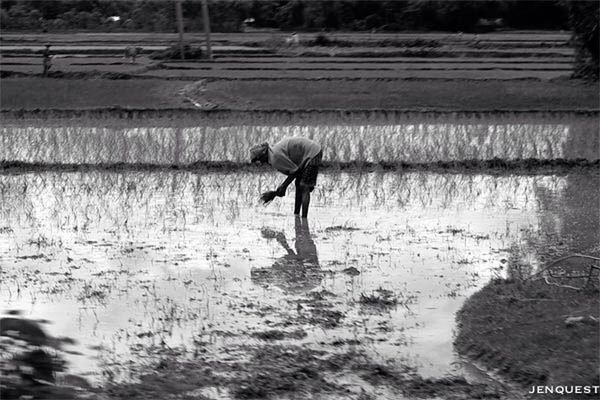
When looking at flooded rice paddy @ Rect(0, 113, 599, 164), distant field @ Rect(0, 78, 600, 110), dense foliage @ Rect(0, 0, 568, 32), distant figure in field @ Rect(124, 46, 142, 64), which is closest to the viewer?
flooded rice paddy @ Rect(0, 113, 599, 164)

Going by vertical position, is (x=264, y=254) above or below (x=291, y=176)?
below

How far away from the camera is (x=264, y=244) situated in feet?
24.8

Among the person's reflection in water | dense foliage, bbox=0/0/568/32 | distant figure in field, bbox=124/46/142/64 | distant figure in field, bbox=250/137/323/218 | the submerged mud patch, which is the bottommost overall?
the person's reflection in water

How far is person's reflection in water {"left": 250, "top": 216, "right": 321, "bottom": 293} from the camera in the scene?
21.1ft

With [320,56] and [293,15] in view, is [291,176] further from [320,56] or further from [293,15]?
[293,15]

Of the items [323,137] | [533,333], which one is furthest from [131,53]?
[533,333]

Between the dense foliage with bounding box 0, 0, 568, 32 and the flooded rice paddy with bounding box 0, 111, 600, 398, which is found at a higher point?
the dense foliage with bounding box 0, 0, 568, 32

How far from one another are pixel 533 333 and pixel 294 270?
2.17 meters

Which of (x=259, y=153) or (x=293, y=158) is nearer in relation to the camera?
(x=259, y=153)

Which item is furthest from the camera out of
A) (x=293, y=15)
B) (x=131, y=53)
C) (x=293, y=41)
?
(x=293, y=15)

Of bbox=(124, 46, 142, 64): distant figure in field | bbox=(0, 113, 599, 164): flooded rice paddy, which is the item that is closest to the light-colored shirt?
bbox=(0, 113, 599, 164): flooded rice paddy

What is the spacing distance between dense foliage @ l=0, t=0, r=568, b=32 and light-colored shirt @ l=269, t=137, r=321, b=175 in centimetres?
1707

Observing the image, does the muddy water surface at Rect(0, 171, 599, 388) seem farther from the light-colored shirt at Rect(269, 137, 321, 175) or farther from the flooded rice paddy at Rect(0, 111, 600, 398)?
the light-colored shirt at Rect(269, 137, 321, 175)

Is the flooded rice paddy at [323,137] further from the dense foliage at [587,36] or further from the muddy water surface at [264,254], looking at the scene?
the dense foliage at [587,36]
